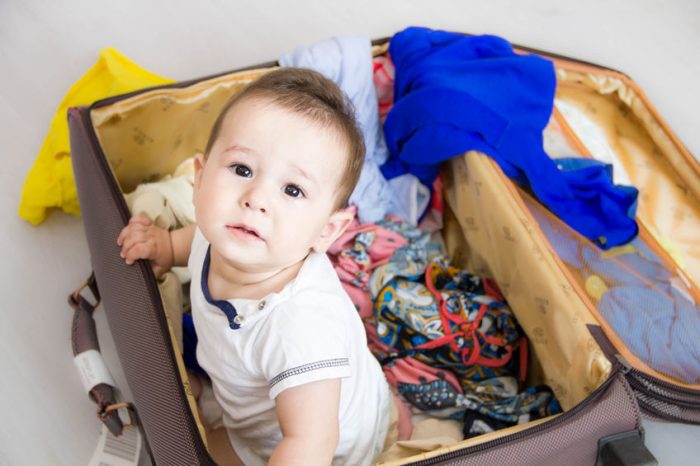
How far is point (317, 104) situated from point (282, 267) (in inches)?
8.6

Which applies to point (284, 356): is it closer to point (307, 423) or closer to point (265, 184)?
point (307, 423)

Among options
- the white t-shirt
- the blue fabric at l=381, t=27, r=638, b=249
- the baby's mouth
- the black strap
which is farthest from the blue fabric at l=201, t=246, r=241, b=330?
the blue fabric at l=381, t=27, r=638, b=249

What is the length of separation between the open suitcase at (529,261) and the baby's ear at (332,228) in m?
0.24

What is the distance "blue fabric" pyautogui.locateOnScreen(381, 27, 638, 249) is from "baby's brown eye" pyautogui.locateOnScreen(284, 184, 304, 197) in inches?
20.1

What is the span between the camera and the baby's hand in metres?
0.94

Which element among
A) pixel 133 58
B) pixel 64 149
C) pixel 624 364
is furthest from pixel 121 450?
pixel 133 58

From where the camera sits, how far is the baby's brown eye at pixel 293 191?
2.60 ft

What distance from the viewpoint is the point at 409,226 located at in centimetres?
135

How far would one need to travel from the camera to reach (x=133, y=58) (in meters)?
1.65

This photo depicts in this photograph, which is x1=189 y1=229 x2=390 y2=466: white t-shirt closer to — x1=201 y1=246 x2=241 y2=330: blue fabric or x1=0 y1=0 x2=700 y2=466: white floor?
A: x1=201 y1=246 x2=241 y2=330: blue fabric

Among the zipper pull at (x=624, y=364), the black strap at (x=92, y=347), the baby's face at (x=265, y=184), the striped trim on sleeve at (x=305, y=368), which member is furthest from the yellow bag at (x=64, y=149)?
the zipper pull at (x=624, y=364)

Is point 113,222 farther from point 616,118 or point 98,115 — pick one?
point 616,118

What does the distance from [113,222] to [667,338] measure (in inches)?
36.4

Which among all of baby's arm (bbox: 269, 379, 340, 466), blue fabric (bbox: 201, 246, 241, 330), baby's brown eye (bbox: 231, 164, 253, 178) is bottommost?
baby's arm (bbox: 269, 379, 340, 466)
